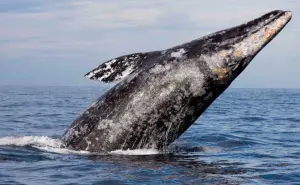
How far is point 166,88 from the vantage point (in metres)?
11.0

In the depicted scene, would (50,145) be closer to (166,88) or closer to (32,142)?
(32,142)

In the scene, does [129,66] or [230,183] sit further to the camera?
[129,66]

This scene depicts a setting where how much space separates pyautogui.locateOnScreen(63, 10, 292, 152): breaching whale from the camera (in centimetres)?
1100

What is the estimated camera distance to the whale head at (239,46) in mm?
10992

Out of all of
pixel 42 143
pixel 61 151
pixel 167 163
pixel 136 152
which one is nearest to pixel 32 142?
pixel 42 143

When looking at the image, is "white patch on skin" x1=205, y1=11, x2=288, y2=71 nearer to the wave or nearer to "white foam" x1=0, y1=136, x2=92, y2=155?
the wave

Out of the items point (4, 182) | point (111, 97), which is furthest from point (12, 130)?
point (4, 182)

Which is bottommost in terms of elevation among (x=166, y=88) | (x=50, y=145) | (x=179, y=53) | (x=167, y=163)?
(x=167, y=163)

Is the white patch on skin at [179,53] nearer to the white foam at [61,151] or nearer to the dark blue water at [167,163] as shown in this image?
the dark blue water at [167,163]

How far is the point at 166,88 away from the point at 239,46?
1736 mm

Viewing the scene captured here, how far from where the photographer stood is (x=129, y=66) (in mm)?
11320

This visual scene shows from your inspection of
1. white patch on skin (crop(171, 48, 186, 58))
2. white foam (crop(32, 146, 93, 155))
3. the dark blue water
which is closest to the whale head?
white patch on skin (crop(171, 48, 186, 58))

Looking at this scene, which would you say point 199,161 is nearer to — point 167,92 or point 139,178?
point 167,92

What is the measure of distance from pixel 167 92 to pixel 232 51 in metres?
1.58
